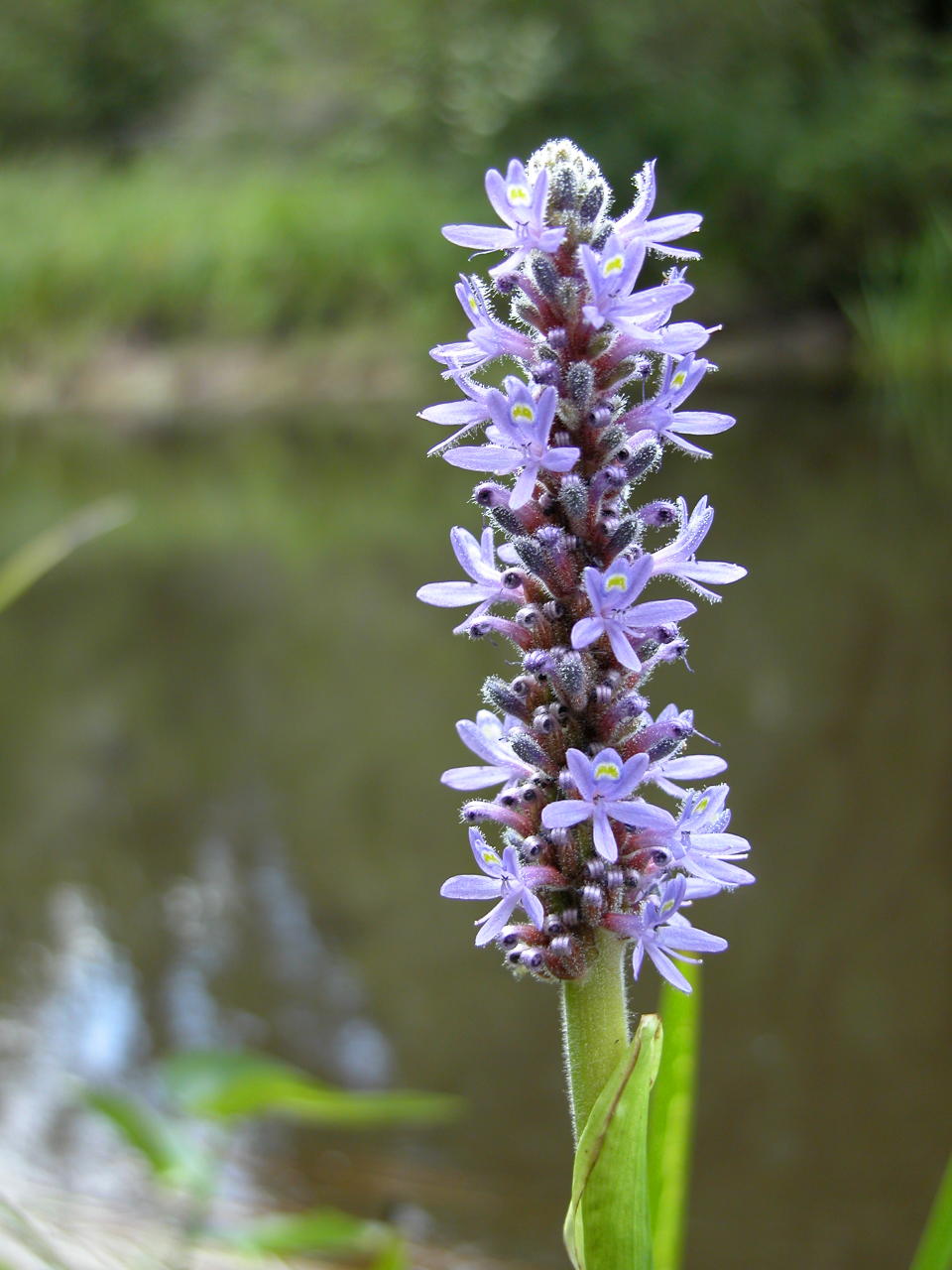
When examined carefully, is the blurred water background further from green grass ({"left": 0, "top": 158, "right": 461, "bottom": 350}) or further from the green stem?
the green stem

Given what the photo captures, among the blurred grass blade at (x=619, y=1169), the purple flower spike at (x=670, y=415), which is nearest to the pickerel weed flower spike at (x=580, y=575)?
the purple flower spike at (x=670, y=415)

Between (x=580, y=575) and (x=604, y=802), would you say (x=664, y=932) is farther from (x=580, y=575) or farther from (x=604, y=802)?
(x=580, y=575)

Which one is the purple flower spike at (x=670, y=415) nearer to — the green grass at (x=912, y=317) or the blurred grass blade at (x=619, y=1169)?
the blurred grass blade at (x=619, y=1169)

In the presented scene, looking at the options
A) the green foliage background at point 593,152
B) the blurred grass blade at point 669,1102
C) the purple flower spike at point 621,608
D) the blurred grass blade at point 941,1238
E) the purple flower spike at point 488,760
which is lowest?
the blurred grass blade at point 941,1238

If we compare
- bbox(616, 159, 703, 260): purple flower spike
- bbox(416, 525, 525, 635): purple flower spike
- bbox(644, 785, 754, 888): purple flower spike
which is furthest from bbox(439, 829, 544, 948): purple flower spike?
bbox(616, 159, 703, 260): purple flower spike

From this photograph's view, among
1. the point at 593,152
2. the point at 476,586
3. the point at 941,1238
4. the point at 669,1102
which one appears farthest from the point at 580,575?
the point at 593,152

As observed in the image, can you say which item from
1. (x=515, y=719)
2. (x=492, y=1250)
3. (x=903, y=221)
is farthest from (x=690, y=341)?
(x=903, y=221)

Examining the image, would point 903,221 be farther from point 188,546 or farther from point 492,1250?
point 492,1250
